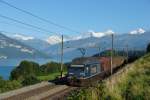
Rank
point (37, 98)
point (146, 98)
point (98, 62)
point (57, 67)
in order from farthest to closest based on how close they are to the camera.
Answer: point (57, 67), point (98, 62), point (37, 98), point (146, 98)

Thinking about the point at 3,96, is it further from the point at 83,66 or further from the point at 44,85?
the point at 83,66

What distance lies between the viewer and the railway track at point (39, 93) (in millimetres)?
32503

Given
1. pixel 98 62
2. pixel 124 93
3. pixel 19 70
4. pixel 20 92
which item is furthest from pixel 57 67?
pixel 124 93

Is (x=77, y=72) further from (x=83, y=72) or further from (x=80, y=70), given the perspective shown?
(x=83, y=72)

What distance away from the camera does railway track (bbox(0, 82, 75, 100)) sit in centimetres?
3250

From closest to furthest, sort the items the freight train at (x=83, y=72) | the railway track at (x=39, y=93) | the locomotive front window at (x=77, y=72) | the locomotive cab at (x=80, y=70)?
the railway track at (x=39, y=93)
the freight train at (x=83, y=72)
the locomotive cab at (x=80, y=70)
the locomotive front window at (x=77, y=72)

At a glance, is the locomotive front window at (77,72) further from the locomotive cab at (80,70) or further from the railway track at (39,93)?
the railway track at (39,93)

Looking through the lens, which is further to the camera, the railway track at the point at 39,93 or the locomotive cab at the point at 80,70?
the locomotive cab at the point at 80,70

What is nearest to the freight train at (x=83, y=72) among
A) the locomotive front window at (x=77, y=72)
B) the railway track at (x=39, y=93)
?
the locomotive front window at (x=77, y=72)

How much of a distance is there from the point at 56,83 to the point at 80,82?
3.16 m

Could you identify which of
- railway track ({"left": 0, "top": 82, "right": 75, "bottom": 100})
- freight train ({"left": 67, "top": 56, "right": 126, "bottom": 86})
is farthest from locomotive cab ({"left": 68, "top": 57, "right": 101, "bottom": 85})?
railway track ({"left": 0, "top": 82, "right": 75, "bottom": 100})

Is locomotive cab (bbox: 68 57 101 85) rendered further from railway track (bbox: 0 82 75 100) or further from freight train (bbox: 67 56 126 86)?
railway track (bbox: 0 82 75 100)

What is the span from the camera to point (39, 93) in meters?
36.5

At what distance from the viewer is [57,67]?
125188 mm
